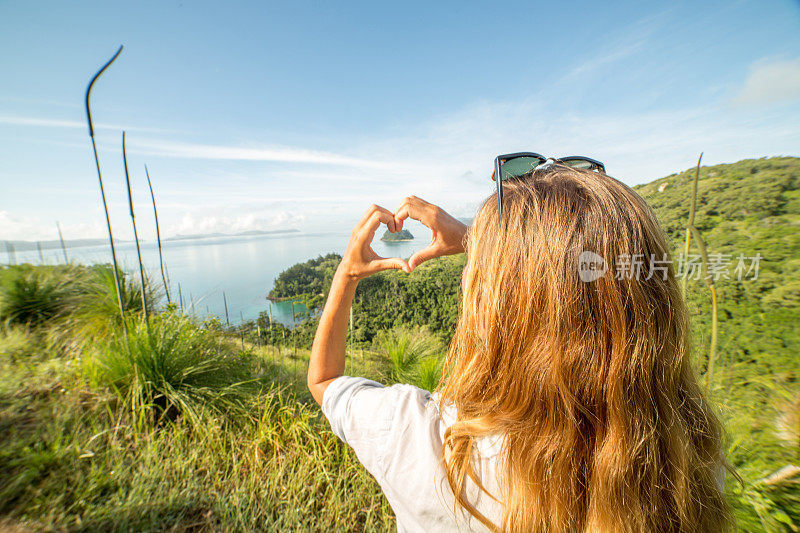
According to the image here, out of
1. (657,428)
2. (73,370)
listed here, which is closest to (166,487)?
(73,370)

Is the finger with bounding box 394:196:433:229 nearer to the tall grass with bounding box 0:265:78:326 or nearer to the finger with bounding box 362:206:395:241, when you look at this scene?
the finger with bounding box 362:206:395:241

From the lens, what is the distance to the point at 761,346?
2.41m

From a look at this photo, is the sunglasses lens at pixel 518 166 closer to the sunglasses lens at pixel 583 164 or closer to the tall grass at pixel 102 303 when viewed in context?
the sunglasses lens at pixel 583 164

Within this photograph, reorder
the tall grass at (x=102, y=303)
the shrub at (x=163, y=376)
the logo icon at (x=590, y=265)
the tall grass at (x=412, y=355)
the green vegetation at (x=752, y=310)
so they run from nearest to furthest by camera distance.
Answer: the logo icon at (x=590, y=265) < the green vegetation at (x=752, y=310) < the shrub at (x=163, y=376) < the tall grass at (x=412, y=355) < the tall grass at (x=102, y=303)

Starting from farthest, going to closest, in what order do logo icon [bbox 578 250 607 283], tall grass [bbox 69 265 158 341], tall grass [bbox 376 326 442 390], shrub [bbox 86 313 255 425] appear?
tall grass [bbox 69 265 158 341]
tall grass [bbox 376 326 442 390]
shrub [bbox 86 313 255 425]
logo icon [bbox 578 250 607 283]

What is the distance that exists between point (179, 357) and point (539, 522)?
333 cm

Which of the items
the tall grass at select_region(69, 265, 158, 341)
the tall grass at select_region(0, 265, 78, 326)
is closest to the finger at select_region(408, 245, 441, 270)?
the tall grass at select_region(69, 265, 158, 341)

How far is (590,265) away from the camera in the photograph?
74 cm

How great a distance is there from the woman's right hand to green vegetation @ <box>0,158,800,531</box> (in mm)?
1678

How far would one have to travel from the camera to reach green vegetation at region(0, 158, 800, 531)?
5.83 ft

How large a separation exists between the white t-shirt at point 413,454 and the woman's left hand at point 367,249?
1.33 ft

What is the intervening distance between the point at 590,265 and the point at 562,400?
35 cm

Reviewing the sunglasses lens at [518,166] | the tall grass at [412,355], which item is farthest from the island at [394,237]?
the tall grass at [412,355]

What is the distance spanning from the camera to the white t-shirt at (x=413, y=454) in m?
0.76
